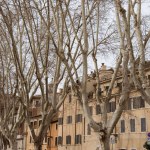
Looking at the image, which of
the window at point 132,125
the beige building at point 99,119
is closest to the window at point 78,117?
the beige building at point 99,119

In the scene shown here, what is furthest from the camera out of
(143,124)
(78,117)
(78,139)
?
(78,117)

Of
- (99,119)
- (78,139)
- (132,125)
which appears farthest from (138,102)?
(78,139)

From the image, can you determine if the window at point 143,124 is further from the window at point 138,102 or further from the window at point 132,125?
the window at point 138,102

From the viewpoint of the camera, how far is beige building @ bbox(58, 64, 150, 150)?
32.0 m

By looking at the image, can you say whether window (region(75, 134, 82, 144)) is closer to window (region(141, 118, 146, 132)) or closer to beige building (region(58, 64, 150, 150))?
beige building (region(58, 64, 150, 150))

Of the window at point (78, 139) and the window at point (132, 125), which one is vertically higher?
the window at point (132, 125)

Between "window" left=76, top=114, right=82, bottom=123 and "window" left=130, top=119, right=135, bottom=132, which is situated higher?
"window" left=76, top=114, right=82, bottom=123

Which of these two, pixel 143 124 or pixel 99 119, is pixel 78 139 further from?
pixel 143 124

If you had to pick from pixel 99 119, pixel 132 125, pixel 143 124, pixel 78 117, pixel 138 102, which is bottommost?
pixel 132 125

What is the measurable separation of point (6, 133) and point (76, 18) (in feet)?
21.4

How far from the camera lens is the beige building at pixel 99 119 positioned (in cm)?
3200

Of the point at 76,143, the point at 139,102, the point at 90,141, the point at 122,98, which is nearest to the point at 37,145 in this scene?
the point at 122,98

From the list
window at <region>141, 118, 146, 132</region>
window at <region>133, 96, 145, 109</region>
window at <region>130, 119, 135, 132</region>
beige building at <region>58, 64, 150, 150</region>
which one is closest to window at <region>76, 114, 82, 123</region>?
beige building at <region>58, 64, 150, 150</region>

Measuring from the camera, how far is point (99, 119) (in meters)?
36.7
